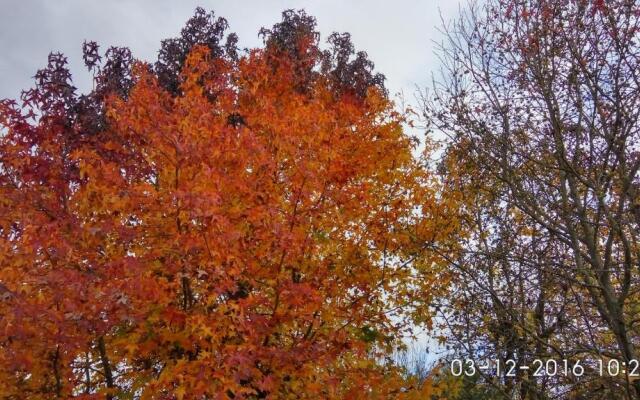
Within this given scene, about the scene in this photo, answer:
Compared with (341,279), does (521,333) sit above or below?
below

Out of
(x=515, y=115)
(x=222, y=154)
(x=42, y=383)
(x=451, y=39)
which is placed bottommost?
A: (x=42, y=383)

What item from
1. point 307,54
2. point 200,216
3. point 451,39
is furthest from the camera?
point 307,54

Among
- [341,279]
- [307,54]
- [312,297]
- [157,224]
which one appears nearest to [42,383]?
[157,224]

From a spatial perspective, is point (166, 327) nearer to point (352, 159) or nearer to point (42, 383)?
point (42, 383)

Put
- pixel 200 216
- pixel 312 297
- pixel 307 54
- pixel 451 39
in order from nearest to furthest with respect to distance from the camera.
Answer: pixel 200 216 < pixel 312 297 < pixel 451 39 < pixel 307 54

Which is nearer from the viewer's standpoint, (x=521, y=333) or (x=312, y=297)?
(x=312, y=297)

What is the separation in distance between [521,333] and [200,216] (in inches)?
219

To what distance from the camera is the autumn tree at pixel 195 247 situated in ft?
19.1

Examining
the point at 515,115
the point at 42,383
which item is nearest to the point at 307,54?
the point at 515,115

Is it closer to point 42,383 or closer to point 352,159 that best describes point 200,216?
point 42,383

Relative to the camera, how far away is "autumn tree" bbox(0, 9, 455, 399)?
5836 mm

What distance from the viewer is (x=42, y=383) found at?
6.61 metres

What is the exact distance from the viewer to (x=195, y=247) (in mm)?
6078

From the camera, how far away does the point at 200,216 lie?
19.6 ft
